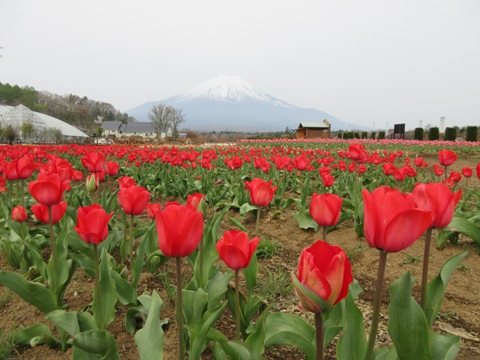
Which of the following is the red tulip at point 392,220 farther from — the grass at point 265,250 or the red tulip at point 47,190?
the grass at point 265,250

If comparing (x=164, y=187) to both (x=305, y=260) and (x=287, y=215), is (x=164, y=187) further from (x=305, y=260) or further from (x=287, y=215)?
(x=305, y=260)

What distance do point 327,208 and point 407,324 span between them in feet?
2.49

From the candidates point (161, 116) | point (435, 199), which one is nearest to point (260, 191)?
point (435, 199)

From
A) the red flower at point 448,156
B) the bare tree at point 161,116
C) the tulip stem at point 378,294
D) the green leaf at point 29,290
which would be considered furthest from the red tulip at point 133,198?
the bare tree at point 161,116

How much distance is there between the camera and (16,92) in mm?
106625

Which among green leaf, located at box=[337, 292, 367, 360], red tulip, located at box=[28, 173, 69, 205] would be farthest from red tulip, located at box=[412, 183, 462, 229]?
red tulip, located at box=[28, 173, 69, 205]

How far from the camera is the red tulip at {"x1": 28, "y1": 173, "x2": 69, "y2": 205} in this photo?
2.00 m

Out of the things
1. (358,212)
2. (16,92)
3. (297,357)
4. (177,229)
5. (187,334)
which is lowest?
(297,357)

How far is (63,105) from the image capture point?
128750 millimetres

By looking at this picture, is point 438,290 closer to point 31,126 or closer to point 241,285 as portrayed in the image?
point 241,285

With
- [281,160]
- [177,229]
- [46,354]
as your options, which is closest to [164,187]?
[281,160]

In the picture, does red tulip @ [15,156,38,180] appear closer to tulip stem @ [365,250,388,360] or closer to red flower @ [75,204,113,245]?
red flower @ [75,204,113,245]

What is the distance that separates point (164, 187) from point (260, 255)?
3.70 meters

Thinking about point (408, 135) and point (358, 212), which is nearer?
point (358, 212)
